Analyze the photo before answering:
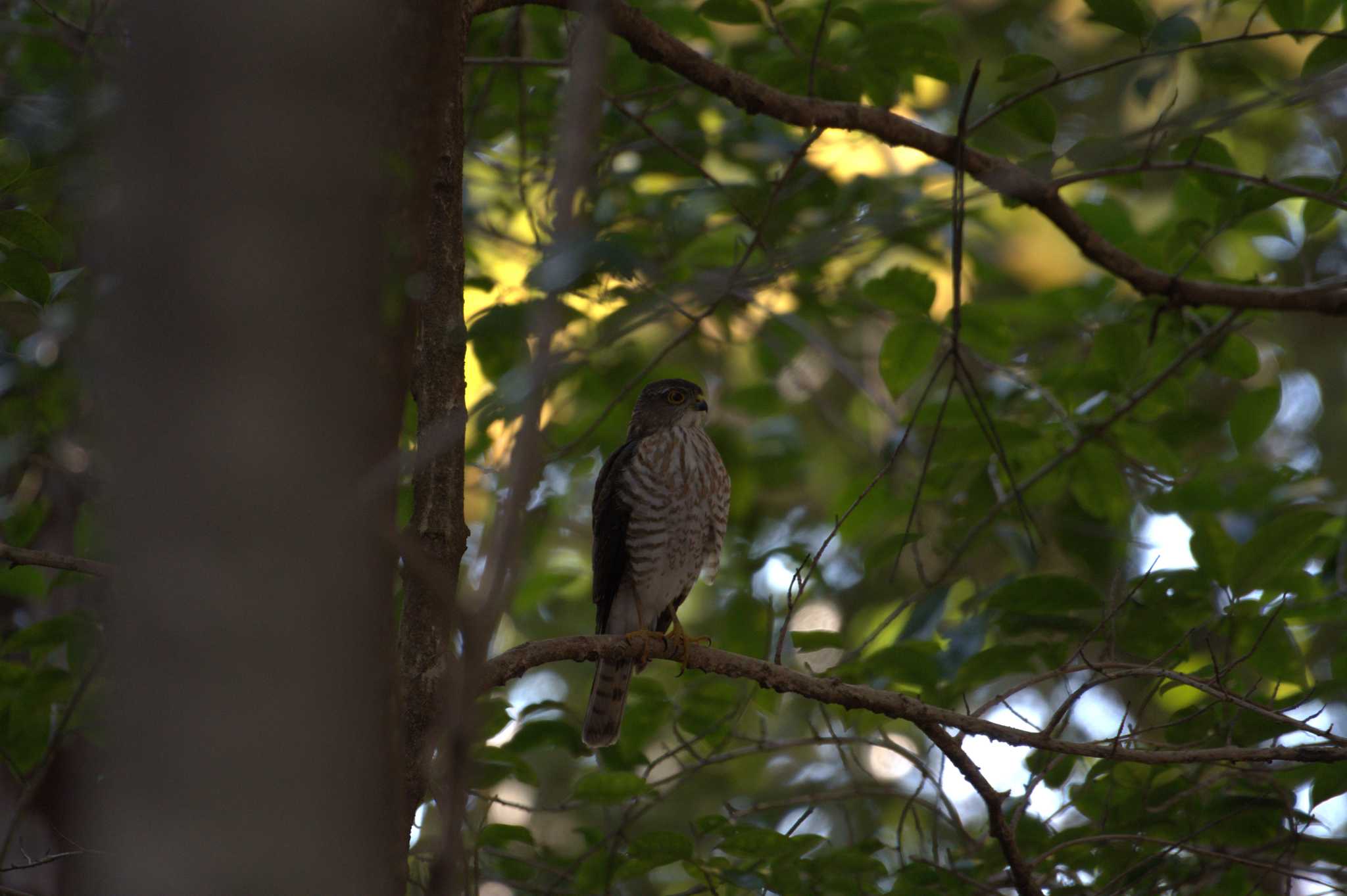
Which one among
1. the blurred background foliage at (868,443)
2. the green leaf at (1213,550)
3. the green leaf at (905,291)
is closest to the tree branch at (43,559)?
the blurred background foliage at (868,443)

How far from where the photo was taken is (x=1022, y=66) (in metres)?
3.77

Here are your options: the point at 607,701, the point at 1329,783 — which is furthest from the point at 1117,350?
the point at 607,701

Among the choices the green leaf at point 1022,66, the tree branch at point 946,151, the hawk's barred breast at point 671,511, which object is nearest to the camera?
the green leaf at point 1022,66

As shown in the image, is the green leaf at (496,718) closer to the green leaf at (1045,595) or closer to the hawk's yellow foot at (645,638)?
the hawk's yellow foot at (645,638)

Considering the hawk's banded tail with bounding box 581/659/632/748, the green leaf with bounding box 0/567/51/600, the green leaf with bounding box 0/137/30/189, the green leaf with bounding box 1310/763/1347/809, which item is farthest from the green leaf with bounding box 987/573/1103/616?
the green leaf with bounding box 0/567/51/600

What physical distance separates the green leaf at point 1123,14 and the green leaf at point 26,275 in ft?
10.5

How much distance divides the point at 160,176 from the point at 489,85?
13.9 ft

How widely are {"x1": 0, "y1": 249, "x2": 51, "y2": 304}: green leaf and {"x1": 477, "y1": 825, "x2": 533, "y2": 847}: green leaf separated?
2009mm

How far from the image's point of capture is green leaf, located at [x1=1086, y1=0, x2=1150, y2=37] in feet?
11.8

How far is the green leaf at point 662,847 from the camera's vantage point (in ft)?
10.7

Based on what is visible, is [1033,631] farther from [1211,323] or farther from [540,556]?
[540,556]

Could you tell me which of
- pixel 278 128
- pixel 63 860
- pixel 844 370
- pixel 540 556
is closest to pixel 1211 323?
pixel 844 370

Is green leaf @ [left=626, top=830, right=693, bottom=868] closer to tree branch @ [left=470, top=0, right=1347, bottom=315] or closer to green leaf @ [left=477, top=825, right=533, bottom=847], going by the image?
green leaf @ [left=477, top=825, right=533, bottom=847]

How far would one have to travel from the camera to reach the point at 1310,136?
987 cm
